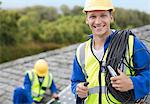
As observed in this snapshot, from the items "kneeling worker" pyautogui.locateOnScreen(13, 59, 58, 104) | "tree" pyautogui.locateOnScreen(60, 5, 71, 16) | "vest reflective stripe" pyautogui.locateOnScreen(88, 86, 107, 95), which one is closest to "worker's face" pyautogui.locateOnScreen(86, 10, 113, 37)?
"vest reflective stripe" pyautogui.locateOnScreen(88, 86, 107, 95)

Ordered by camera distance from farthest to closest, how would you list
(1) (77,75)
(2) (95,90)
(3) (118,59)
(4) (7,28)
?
1. (4) (7,28)
2. (1) (77,75)
3. (2) (95,90)
4. (3) (118,59)

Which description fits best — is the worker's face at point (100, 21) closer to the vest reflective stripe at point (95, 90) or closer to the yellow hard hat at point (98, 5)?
the yellow hard hat at point (98, 5)

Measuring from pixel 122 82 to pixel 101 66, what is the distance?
0.80ft

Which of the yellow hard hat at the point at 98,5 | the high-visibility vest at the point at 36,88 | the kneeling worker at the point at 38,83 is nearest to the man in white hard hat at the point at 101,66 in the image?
the yellow hard hat at the point at 98,5

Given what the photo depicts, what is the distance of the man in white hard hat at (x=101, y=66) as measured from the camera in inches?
79.3

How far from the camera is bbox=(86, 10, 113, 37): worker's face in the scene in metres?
2.12

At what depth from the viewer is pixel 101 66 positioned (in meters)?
2.15

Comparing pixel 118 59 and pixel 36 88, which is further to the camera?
pixel 36 88

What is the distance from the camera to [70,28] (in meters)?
21.0

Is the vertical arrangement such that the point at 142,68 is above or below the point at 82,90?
above

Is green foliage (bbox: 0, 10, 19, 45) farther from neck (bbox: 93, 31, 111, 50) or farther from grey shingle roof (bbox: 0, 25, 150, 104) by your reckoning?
neck (bbox: 93, 31, 111, 50)

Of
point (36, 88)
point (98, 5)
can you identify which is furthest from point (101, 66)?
point (36, 88)

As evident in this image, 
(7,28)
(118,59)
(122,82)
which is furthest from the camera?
(7,28)

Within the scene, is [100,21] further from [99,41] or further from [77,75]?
[77,75]
